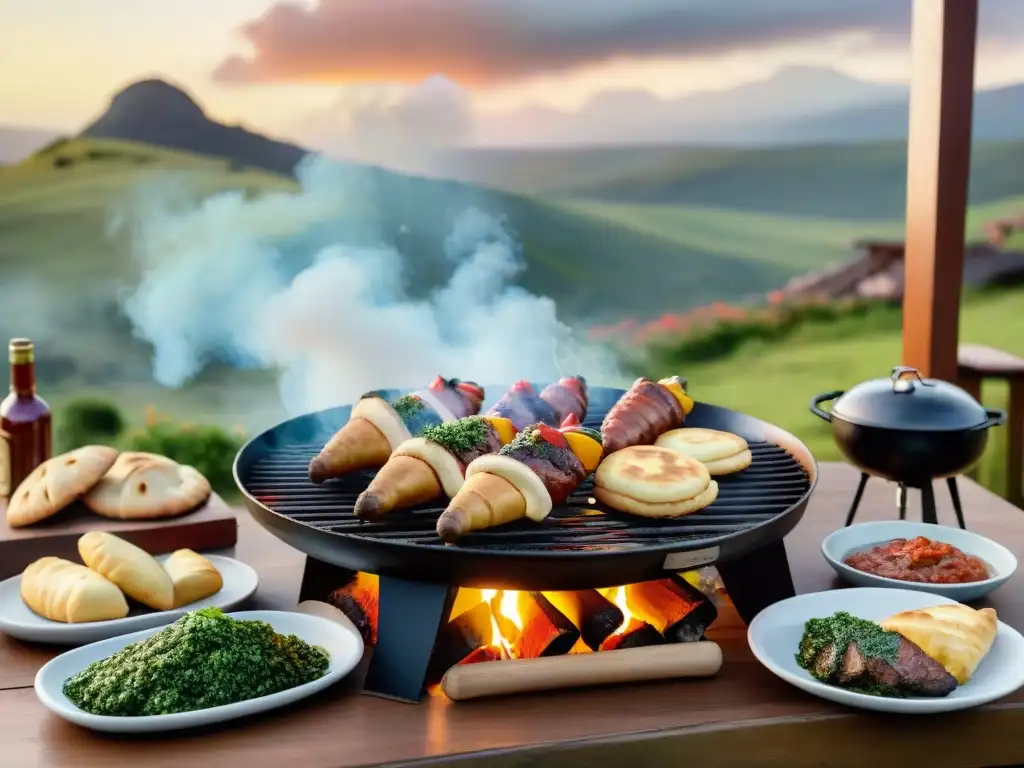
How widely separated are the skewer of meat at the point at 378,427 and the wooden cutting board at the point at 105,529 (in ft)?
1.75

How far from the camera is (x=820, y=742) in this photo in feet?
7.07

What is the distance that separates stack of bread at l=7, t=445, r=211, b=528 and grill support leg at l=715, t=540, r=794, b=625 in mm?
1594

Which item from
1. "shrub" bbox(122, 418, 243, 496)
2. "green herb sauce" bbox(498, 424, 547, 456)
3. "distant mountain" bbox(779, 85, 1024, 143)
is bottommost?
"shrub" bbox(122, 418, 243, 496)

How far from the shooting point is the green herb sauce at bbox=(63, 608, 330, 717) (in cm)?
205

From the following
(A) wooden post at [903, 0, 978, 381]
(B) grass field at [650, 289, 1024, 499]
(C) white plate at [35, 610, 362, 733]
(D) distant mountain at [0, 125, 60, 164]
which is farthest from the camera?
(B) grass field at [650, 289, 1024, 499]

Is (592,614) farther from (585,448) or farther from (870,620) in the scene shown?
(870,620)

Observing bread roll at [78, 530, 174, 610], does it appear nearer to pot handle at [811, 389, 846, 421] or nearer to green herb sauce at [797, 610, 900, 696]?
green herb sauce at [797, 610, 900, 696]

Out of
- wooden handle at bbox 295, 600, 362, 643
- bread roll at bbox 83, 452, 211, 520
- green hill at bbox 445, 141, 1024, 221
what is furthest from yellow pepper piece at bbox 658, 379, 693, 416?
green hill at bbox 445, 141, 1024, 221

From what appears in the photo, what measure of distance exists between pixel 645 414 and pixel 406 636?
991 mm

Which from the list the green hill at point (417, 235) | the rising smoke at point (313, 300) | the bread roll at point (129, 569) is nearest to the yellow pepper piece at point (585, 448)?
the bread roll at point (129, 569)

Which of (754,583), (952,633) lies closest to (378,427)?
(754,583)

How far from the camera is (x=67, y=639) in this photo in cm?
246

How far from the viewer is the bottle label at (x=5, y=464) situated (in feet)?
10.2

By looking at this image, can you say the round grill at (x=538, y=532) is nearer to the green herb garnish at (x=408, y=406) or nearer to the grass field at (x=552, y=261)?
the green herb garnish at (x=408, y=406)
